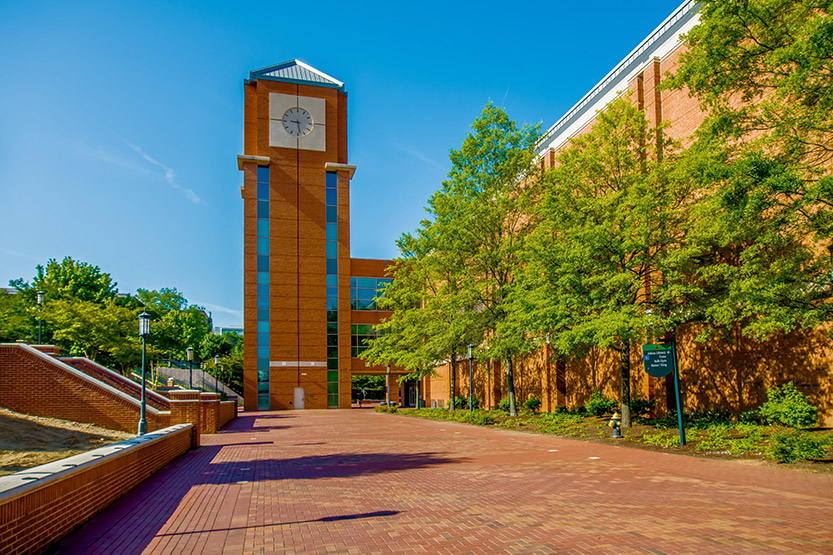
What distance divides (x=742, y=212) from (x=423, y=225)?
778 inches

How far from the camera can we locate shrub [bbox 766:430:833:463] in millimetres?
12053

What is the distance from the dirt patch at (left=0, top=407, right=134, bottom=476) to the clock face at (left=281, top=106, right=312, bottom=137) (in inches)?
1546

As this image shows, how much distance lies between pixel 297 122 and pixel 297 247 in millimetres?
11831

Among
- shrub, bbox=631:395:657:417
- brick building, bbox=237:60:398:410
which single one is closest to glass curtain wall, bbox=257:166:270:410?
brick building, bbox=237:60:398:410

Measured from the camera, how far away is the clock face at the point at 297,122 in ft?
175

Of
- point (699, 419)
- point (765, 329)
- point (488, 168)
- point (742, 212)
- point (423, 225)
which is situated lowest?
point (699, 419)

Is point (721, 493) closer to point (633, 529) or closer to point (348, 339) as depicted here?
point (633, 529)

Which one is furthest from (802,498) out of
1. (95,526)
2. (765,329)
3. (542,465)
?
(95,526)

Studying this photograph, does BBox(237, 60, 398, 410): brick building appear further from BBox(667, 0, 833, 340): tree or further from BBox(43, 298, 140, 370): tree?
BBox(667, 0, 833, 340): tree

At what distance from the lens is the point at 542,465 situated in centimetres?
1282

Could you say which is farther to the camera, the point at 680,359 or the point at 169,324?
the point at 169,324

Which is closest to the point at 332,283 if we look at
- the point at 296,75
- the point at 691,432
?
the point at 296,75

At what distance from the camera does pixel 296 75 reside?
2157 inches

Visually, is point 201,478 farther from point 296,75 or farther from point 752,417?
point 296,75
